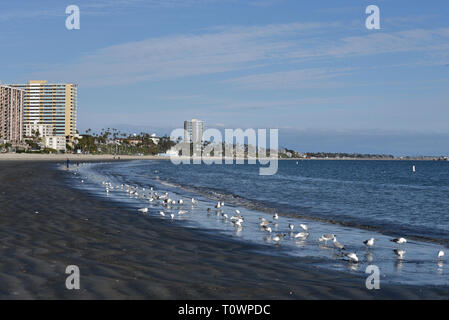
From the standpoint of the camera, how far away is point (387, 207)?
1201 inches

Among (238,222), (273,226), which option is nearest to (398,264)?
(238,222)

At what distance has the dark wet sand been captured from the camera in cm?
787

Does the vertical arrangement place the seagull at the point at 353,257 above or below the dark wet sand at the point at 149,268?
below

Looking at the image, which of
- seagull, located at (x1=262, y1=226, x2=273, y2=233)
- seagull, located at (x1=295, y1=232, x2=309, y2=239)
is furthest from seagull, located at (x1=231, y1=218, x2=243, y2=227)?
seagull, located at (x1=295, y1=232, x2=309, y2=239)

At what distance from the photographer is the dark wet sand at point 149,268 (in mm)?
7867

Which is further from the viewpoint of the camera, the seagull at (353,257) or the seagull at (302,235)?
the seagull at (302,235)

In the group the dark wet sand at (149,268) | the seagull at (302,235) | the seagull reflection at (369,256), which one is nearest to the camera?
the dark wet sand at (149,268)

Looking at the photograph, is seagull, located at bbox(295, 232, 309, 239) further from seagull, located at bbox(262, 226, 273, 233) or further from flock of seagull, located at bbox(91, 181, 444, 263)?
seagull, located at bbox(262, 226, 273, 233)

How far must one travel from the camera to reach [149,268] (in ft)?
31.6

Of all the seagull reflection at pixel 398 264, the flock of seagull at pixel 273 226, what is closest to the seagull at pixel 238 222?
the flock of seagull at pixel 273 226

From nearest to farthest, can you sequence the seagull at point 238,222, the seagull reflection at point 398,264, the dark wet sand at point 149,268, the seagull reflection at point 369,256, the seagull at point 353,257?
1. the dark wet sand at point 149,268
2. the seagull reflection at point 398,264
3. the seagull at point 353,257
4. the seagull reflection at point 369,256
5. the seagull at point 238,222

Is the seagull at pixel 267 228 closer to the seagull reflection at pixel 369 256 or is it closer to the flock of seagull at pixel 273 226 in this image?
the flock of seagull at pixel 273 226
